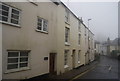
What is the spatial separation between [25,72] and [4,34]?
298 cm

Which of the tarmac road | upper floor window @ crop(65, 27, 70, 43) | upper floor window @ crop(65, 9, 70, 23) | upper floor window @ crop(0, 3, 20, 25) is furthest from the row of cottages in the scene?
the tarmac road

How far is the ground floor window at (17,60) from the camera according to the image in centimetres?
1006

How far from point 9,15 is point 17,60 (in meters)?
2.73

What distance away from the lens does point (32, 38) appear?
1197 centimetres

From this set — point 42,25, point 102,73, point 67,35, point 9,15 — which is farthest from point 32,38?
point 102,73

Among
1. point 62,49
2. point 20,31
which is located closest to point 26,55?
point 20,31

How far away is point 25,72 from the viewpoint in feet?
36.6

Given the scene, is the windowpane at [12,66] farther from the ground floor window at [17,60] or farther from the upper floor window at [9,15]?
the upper floor window at [9,15]

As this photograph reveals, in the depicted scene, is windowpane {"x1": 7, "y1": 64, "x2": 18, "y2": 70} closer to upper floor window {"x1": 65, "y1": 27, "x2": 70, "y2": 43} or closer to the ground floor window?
the ground floor window

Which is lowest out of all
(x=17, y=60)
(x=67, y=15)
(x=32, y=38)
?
(x=17, y=60)

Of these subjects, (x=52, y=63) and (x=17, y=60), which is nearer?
(x=17, y=60)

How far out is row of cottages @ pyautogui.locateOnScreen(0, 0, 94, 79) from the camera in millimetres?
9867

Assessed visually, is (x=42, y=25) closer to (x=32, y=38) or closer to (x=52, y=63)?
(x=32, y=38)

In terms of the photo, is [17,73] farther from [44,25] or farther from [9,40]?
[44,25]
